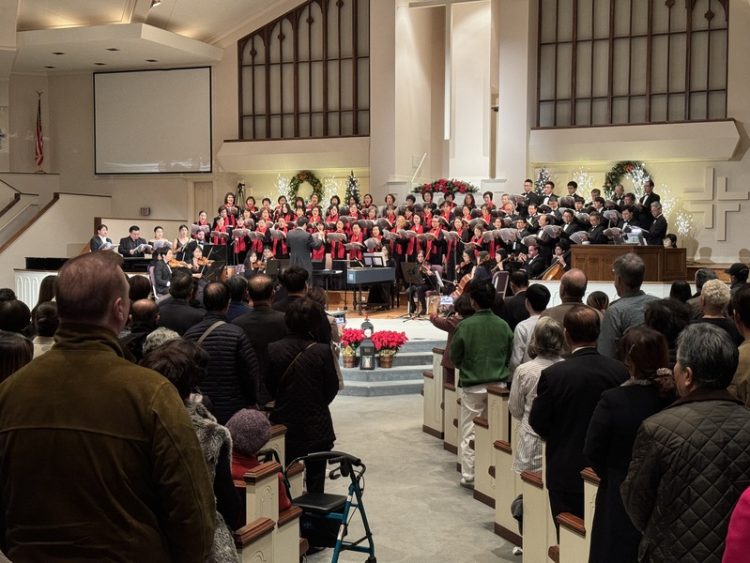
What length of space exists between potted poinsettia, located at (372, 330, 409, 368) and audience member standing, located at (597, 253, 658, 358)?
199 inches

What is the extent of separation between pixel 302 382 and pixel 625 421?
80.5 inches

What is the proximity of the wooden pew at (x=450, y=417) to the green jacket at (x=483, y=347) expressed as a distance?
113 cm

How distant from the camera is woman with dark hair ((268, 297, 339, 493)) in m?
4.46

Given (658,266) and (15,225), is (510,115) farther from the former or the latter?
(15,225)

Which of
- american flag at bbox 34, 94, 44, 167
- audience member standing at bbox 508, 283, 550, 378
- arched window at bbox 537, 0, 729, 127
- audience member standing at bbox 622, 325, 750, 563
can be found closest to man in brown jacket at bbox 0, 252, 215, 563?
audience member standing at bbox 622, 325, 750, 563

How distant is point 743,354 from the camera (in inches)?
129

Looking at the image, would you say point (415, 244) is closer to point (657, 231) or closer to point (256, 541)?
point (657, 231)

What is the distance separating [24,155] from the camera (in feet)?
67.6

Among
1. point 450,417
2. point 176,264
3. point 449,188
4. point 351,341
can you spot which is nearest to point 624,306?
point 450,417

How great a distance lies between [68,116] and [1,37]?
4.93 m

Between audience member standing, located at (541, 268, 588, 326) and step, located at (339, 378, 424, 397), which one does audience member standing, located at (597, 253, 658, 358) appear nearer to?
audience member standing, located at (541, 268, 588, 326)

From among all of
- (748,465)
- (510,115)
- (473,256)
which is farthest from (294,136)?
(748,465)

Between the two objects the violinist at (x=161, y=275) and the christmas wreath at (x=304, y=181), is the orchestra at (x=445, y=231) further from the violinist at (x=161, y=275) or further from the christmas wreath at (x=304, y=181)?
the christmas wreath at (x=304, y=181)

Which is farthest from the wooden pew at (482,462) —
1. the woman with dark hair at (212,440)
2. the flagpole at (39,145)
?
the flagpole at (39,145)
